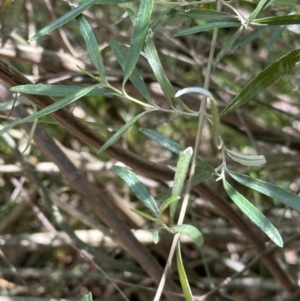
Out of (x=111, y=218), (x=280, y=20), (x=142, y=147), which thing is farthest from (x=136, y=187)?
(x=142, y=147)

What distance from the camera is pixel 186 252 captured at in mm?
967

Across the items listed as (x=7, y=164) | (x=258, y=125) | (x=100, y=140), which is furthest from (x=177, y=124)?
(x=100, y=140)

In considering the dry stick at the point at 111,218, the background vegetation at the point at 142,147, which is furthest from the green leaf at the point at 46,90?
the dry stick at the point at 111,218

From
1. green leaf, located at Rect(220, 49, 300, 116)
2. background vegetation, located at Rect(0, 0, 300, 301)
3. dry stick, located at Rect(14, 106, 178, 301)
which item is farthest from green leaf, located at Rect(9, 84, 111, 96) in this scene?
dry stick, located at Rect(14, 106, 178, 301)

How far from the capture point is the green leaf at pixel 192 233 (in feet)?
1.08

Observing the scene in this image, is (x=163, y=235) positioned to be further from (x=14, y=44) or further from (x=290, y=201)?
(x=290, y=201)

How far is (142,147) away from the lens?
1.06 m

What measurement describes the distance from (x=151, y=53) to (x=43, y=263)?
74cm

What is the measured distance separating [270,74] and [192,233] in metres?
0.14

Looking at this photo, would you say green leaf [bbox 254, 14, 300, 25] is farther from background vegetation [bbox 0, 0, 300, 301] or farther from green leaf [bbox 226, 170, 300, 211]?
green leaf [bbox 226, 170, 300, 211]

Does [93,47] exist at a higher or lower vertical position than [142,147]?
higher

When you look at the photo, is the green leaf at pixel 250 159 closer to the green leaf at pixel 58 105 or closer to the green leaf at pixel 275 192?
the green leaf at pixel 275 192

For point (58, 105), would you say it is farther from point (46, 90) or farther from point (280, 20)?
point (280, 20)

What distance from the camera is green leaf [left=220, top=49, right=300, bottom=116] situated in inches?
15.7
